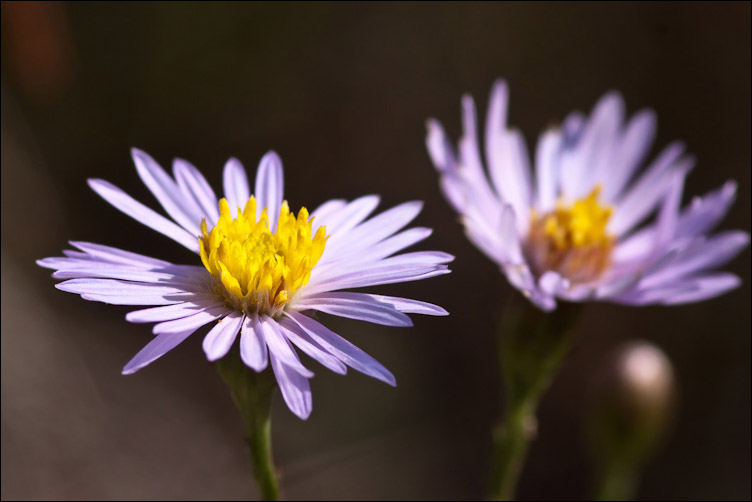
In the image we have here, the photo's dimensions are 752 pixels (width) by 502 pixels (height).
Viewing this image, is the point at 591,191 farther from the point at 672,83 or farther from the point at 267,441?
the point at 672,83

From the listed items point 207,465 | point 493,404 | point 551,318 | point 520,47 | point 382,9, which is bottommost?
point 493,404

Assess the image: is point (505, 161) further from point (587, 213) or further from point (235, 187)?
point (235, 187)

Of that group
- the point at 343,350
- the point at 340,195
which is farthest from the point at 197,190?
the point at 340,195

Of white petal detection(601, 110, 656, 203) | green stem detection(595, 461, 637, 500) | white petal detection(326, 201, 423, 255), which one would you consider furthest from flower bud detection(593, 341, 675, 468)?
white petal detection(326, 201, 423, 255)

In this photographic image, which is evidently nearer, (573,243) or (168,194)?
(168,194)

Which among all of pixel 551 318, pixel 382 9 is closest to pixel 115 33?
pixel 382 9

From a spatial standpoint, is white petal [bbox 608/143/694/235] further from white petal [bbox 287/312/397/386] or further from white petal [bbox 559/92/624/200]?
white petal [bbox 287/312/397/386]

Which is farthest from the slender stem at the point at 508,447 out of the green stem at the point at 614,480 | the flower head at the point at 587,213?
the green stem at the point at 614,480
